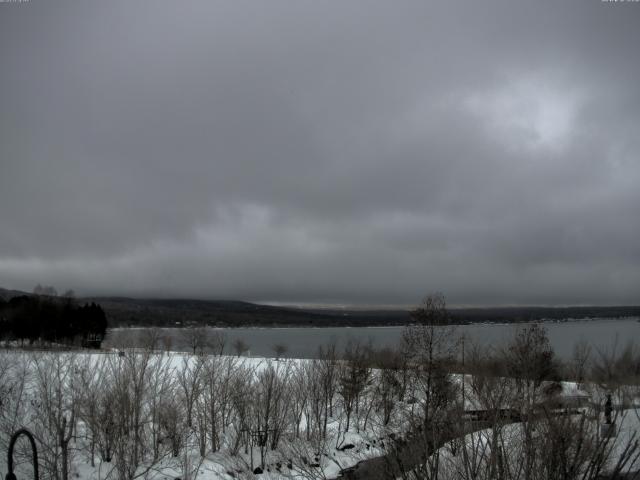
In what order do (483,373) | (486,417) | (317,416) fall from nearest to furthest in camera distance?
(486,417) < (317,416) < (483,373)

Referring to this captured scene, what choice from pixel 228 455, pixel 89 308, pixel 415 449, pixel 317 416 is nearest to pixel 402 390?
pixel 317 416

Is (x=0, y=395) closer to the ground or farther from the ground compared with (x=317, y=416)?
farther from the ground

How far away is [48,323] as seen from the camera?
3511 inches

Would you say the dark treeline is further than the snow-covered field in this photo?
Yes

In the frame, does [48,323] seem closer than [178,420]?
No

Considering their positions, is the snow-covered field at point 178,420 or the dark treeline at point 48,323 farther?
the dark treeline at point 48,323

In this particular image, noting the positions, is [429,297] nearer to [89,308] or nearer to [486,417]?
[486,417]

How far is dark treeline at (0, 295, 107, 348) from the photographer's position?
86750 mm

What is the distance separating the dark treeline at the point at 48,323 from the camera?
8675 centimetres

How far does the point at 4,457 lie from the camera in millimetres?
22734

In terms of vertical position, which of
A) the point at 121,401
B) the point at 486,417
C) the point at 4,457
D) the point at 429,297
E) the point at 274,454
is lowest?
the point at 274,454

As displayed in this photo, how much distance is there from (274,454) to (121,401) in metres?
10.2

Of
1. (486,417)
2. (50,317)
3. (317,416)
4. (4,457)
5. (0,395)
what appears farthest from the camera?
(50,317)

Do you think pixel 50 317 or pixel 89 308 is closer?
pixel 50 317
